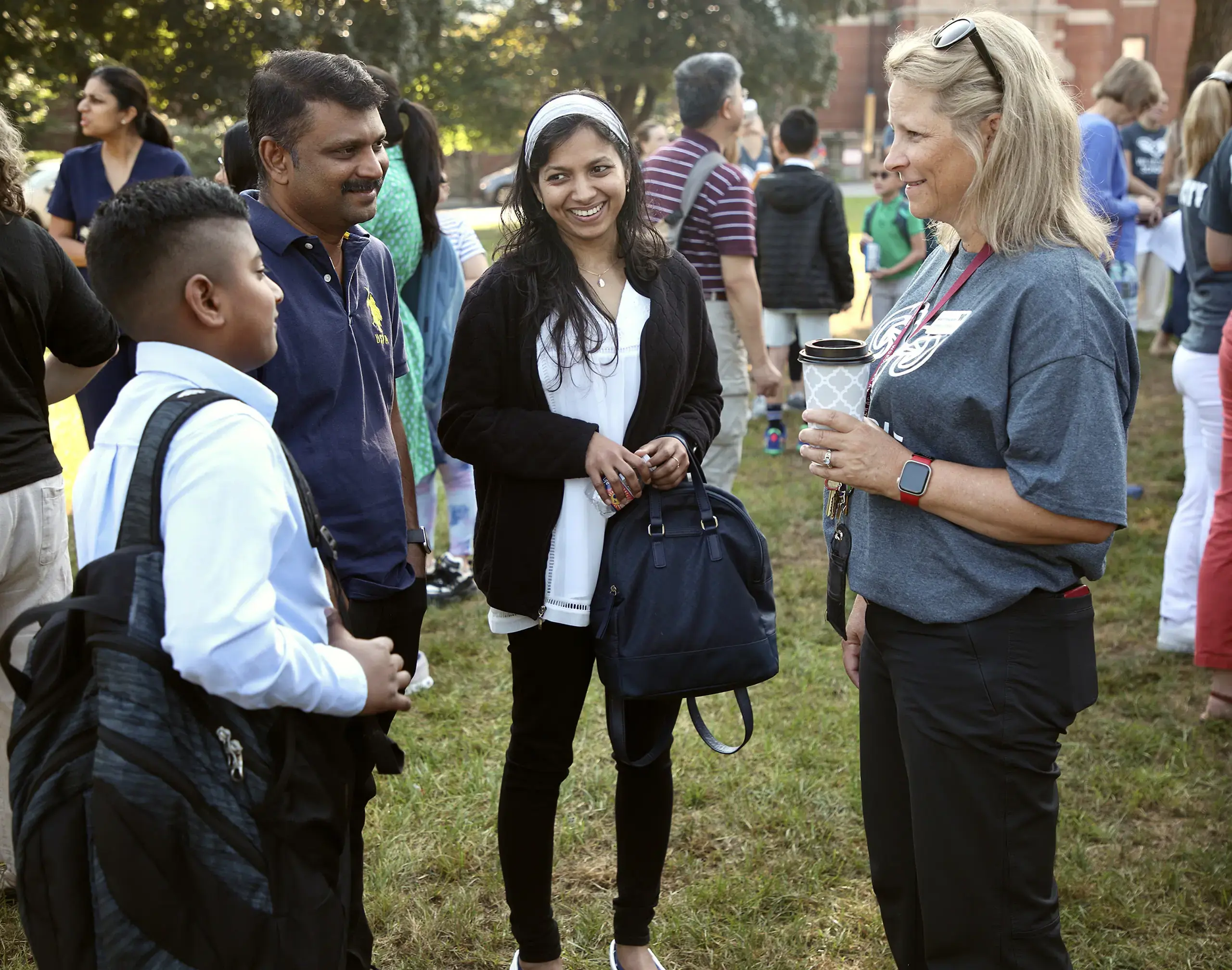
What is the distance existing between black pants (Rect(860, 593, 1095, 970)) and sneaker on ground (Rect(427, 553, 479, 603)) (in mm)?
3639

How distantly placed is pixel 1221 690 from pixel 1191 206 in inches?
71.5

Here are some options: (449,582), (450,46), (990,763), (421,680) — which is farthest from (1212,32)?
(450,46)

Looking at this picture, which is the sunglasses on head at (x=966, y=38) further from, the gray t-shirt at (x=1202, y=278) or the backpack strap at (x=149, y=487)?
the gray t-shirt at (x=1202, y=278)

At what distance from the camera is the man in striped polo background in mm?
5344

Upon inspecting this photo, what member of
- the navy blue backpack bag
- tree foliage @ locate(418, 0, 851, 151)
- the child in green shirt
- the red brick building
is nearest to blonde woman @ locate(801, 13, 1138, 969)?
the navy blue backpack bag

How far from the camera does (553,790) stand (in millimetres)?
2764

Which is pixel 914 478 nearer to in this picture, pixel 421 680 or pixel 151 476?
pixel 151 476

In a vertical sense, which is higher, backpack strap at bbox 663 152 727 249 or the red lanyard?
the red lanyard

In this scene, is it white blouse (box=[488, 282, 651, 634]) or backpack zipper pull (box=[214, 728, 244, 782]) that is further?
white blouse (box=[488, 282, 651, 634])

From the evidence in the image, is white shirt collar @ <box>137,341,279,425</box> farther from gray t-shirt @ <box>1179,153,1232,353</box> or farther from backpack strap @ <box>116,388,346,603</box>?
gray t-shirt @ <box>1179,153,1232,353</box>

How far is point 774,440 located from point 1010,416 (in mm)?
6005

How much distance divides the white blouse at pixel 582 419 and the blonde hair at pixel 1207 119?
284 centimetres

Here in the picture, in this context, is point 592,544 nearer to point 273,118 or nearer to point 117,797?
point 273,118

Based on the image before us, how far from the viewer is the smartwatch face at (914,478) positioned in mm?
2055
